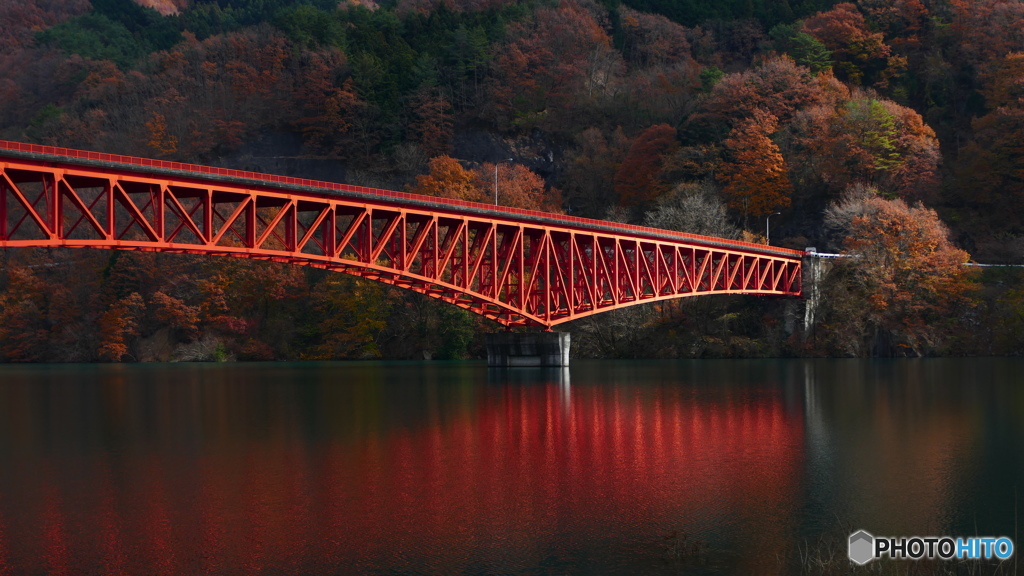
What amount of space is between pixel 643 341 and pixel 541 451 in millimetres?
69971

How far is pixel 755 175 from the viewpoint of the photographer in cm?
10750

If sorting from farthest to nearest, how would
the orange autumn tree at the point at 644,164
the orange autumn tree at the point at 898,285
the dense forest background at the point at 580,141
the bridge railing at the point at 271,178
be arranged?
1. the orange autumn tree at the point at 644,164
2. the dense forest background at the point at 580,141
3. the orange autumn tree at the point at 898,285
4. the bridge railing at the point at 271,178

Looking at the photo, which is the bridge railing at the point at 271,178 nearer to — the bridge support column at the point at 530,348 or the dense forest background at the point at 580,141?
the bridge support column at the point at 530,348

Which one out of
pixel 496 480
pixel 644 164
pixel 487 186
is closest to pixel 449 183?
pixel 487 186

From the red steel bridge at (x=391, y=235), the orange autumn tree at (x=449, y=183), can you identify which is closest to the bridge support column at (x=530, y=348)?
the red steel bridge at (x=391, y=235)

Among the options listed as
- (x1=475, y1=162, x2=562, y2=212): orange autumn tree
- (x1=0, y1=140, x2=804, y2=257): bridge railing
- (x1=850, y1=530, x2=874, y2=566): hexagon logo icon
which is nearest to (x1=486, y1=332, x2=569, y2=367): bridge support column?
(x1=0, y1=140, x2=804, y2=257): bridge railing

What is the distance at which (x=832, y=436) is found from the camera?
33.8 meters

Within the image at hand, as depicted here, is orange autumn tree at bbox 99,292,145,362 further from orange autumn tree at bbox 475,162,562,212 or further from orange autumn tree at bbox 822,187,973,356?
orange autumn tree at bbox 822,187,973,356

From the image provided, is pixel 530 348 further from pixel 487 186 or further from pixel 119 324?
pixel 119 324

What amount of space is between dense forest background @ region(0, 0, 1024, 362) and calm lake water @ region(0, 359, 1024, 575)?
1832 inches

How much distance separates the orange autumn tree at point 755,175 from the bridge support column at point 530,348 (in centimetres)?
3851

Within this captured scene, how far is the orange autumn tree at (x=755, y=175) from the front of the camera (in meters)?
107

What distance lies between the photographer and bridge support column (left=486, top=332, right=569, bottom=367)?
7756 cm

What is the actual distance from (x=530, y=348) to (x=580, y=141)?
66653 millimetres
